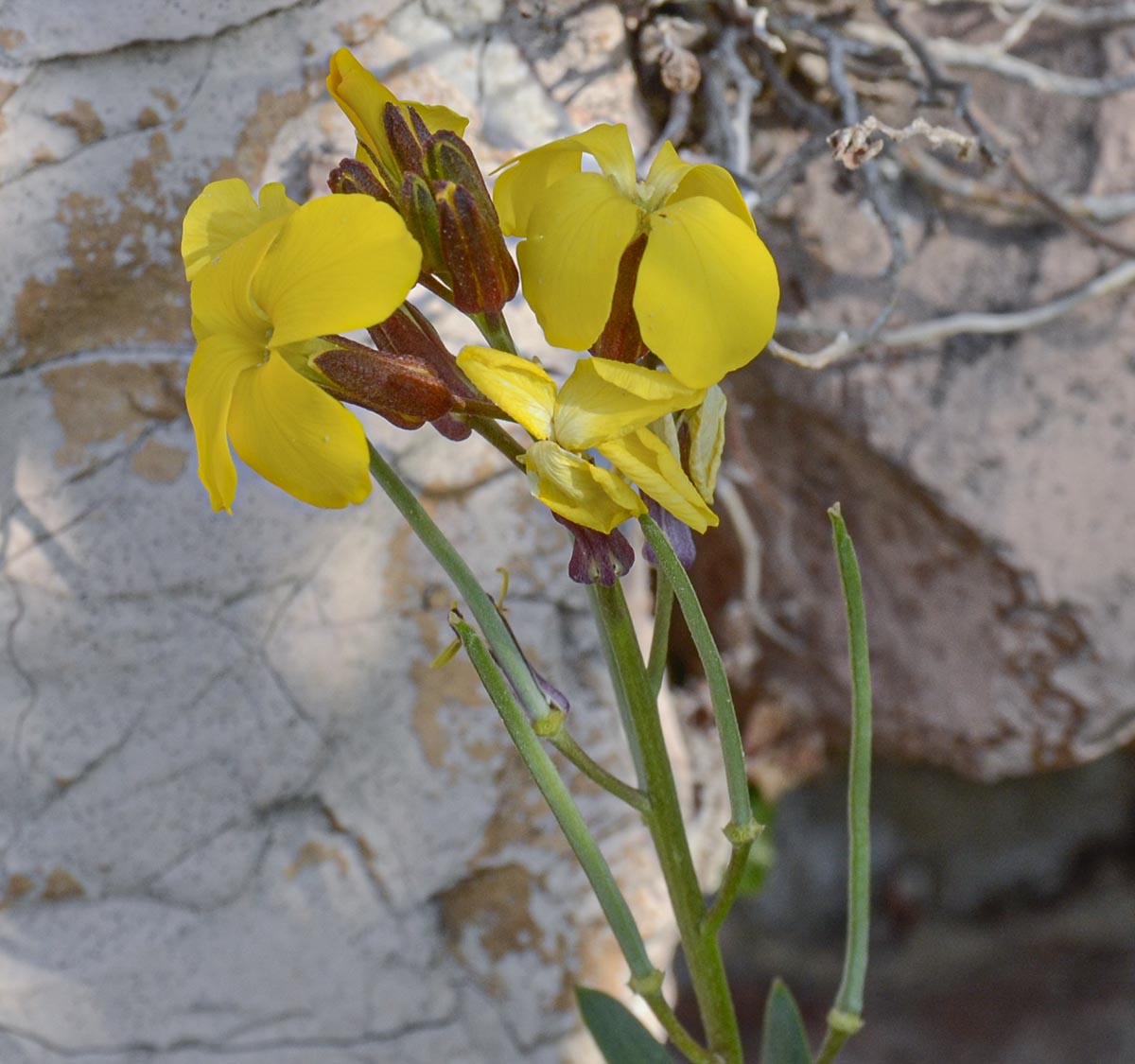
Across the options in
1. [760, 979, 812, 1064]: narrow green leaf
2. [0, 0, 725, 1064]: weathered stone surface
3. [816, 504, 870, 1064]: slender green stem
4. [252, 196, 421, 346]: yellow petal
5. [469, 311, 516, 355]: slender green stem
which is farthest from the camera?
[0, 0, 725, 1064]: weathered stone surface

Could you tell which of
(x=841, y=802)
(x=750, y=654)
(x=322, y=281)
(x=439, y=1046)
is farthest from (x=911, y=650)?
(x=322, y=281)

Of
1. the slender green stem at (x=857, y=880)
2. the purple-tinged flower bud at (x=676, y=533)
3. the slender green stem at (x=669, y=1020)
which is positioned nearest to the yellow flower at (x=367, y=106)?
the purple-tinged flower bud at (x=676, y=533)

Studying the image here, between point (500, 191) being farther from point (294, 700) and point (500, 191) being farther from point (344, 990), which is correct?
point (344, 990)

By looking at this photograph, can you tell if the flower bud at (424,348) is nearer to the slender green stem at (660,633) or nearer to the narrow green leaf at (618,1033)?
the slender green stem at (660,633)

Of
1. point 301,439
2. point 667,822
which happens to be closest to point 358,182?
point 301,439

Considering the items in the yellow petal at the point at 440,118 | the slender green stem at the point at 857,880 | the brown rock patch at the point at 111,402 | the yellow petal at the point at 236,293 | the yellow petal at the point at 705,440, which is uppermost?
the yellow petal at the point at 440,118

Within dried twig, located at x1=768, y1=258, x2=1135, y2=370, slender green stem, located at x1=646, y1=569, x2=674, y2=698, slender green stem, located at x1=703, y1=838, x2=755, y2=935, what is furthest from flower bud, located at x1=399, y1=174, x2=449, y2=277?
dried twig, located at x1=768, y1=258, x2=1135, y2=370

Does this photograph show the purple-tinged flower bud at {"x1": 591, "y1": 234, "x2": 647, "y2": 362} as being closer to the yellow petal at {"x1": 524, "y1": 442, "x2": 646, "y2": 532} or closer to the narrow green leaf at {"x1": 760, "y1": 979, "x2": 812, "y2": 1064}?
the yellow petal at {"x1": 524, "y1": 442, "x2": 646, "y2": 532}

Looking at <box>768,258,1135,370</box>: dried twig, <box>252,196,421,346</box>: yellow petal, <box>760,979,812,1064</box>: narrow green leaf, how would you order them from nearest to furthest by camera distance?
<box>252,196,421,346</box>: yellow petal
<box>760,979,812,1064</box>: narrow green leaf
<box>768,258,1135,370</box>: dried twig
